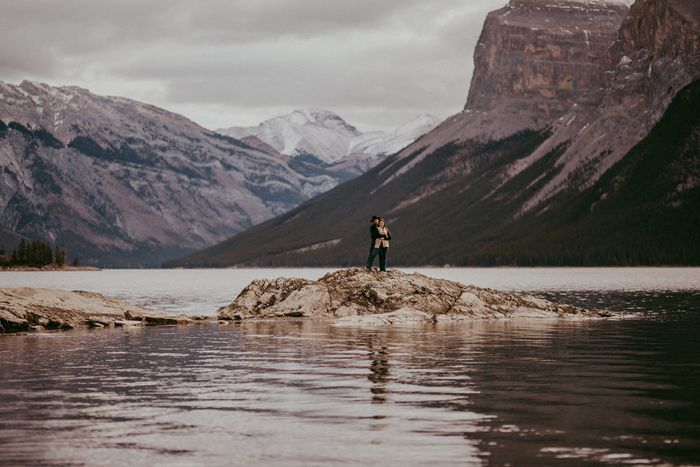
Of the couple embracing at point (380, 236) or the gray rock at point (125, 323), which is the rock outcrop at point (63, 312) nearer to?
the gray rock at point (125, 323)

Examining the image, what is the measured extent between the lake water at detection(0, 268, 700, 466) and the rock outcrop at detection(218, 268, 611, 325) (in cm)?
1395

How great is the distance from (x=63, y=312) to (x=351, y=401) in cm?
3302

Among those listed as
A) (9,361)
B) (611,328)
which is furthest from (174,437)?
(611,328)

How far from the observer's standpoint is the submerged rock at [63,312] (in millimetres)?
53531

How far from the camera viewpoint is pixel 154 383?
104 feet

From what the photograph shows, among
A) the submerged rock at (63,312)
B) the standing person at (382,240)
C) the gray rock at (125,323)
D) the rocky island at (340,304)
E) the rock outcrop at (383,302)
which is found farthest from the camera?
the standing person at (382,240)

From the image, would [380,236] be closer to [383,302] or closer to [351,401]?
[383,302]

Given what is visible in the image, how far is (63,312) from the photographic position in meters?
57.1

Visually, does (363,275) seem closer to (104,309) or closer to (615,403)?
(104,309)

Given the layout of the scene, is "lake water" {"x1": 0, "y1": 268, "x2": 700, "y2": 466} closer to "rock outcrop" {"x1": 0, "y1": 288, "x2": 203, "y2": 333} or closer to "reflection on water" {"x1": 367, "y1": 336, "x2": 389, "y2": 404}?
"reflection on water" {"x1": 367, "y1": 336, "x2": 389, "y2": 404}

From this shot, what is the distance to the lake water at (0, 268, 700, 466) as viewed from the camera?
21281mm

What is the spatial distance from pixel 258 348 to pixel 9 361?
10244mm

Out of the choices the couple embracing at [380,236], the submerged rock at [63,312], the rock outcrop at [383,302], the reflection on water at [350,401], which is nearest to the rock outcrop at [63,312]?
the submerged rock at [63,312]

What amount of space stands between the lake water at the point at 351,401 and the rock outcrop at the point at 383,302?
13.9 metres
